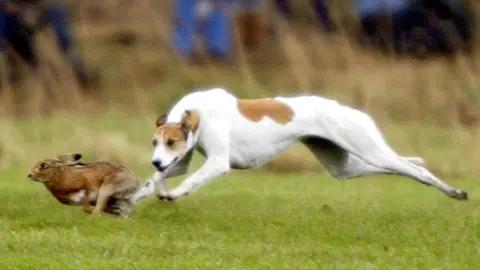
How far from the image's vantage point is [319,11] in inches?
828

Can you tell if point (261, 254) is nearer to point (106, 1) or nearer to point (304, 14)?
point (304, 14)

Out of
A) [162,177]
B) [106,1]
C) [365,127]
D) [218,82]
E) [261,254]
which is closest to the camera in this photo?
[261,254]

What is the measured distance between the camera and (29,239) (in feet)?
28.9

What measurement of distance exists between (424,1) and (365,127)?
1269 centimetres

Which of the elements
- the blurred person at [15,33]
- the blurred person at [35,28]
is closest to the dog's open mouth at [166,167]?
the blurred person at [35,28]

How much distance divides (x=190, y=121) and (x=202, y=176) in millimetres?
436

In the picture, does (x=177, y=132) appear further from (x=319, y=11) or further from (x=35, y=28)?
(x=35, y=28)

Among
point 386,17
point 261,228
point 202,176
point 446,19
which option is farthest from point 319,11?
point 261,228

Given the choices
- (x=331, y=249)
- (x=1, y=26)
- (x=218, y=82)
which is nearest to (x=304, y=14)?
(x=218, y=82)

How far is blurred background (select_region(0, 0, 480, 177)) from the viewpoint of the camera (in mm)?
16562

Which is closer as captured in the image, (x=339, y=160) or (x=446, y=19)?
(x=339, y=160)

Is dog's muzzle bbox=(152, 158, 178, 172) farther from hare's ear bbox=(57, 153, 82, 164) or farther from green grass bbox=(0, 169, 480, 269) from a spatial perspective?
hare's ear bbox=(57, 153, 82, 164)

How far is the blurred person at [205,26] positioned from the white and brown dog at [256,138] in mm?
10290

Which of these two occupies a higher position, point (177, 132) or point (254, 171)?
point (177, 132)
